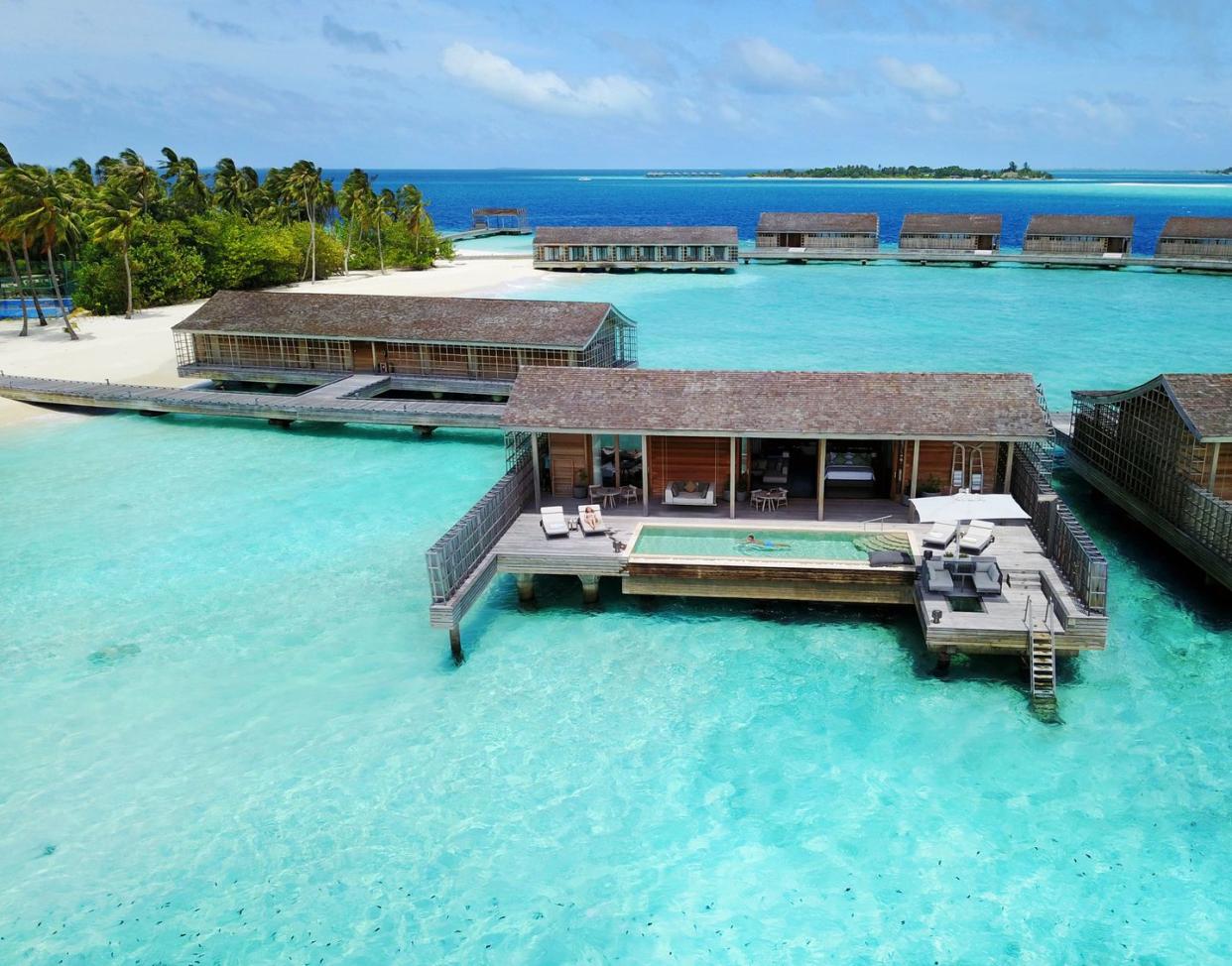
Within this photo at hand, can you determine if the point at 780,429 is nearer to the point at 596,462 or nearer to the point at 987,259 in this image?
the point at 596,462

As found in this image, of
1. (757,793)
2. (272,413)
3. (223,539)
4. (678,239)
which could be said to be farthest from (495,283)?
(757,793)

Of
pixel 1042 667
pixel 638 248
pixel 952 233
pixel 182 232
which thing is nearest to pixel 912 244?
pixel 952 233

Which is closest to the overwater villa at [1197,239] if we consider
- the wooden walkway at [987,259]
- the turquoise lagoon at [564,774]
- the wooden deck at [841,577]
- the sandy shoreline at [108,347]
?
the wooden walkway at [987,259]

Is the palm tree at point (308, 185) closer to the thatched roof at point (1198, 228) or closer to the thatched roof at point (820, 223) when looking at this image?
the thatched roof at point (820, 223)

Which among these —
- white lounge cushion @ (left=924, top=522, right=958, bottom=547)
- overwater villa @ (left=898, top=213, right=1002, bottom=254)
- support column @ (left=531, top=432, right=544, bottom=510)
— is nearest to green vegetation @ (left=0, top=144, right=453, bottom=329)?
support column @ (left=531, top=432, right=544, bottom=510)

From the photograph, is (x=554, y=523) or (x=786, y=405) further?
(x=786, y=405)

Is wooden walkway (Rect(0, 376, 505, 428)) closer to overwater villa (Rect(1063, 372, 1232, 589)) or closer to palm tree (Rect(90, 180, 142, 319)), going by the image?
palm tree (Rect(90, 180, 142, 319))
